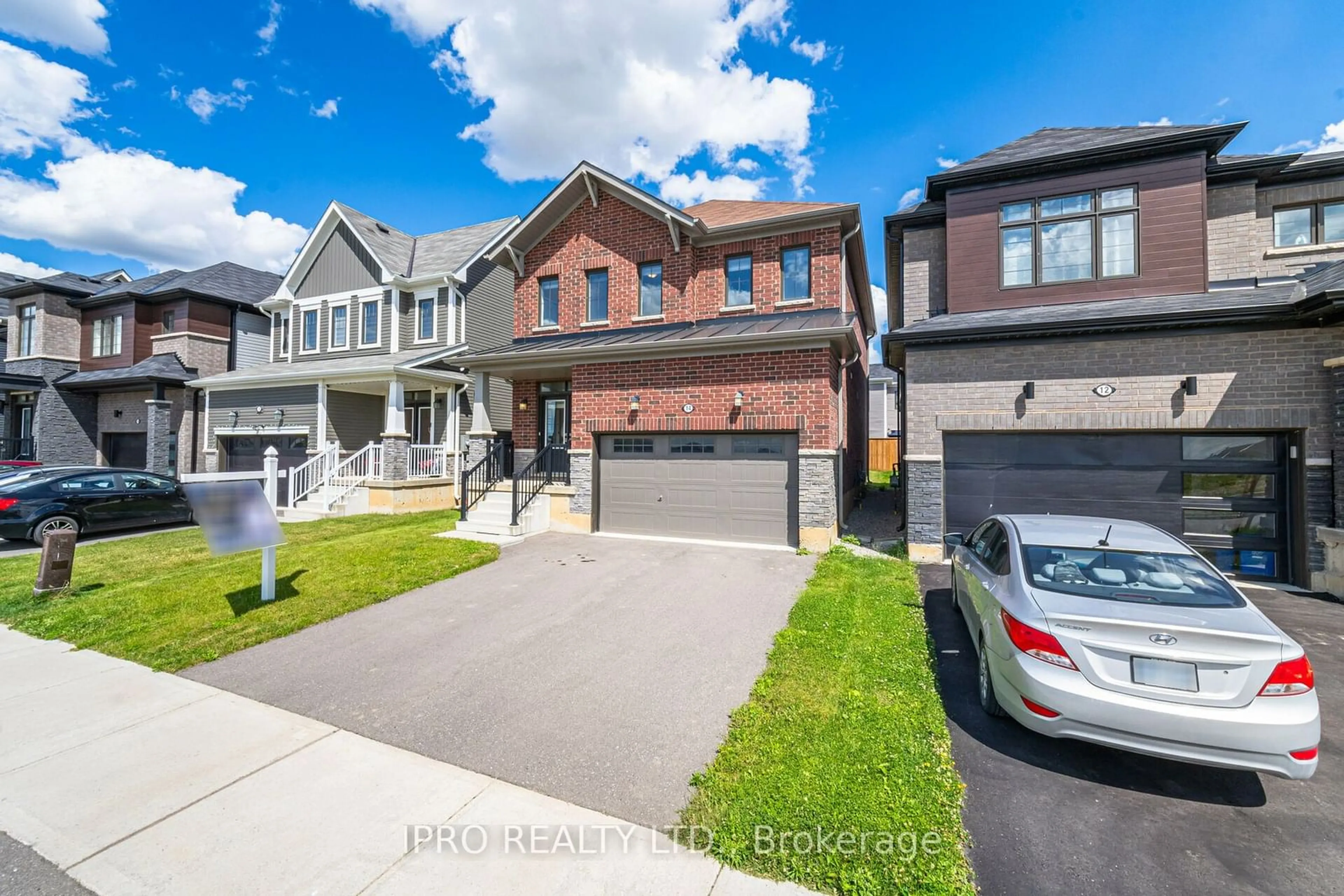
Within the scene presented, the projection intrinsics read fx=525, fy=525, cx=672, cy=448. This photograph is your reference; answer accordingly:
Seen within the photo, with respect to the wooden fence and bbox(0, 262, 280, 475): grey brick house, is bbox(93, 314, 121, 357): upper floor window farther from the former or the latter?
the wooden fence

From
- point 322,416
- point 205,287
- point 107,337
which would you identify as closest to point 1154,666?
point 322,416

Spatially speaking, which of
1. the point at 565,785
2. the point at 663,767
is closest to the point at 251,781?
the point at 565,785

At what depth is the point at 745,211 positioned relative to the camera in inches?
557

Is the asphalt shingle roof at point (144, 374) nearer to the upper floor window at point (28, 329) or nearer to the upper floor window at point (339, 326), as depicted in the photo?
the upper floor window at point (28, 329)

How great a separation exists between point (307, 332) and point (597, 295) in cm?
1313

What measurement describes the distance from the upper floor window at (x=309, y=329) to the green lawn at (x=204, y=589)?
33.2 ft

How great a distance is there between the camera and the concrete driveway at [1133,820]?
2.70m

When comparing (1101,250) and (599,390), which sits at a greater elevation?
(1101,250)

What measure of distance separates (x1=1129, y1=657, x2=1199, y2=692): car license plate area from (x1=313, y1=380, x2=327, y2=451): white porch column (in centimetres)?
1907

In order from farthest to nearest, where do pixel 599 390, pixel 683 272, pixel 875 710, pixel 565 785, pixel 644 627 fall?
pixel 683 272 < pixel 599 390 < pixel 644 627 < pixel 875 710 < pixel 565 785

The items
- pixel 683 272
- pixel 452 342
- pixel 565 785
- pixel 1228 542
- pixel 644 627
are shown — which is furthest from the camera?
pixel 452 342

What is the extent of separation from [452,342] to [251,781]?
15.7 meters

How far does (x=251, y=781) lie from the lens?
11.3 ft

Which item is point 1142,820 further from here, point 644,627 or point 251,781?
point 251,781
